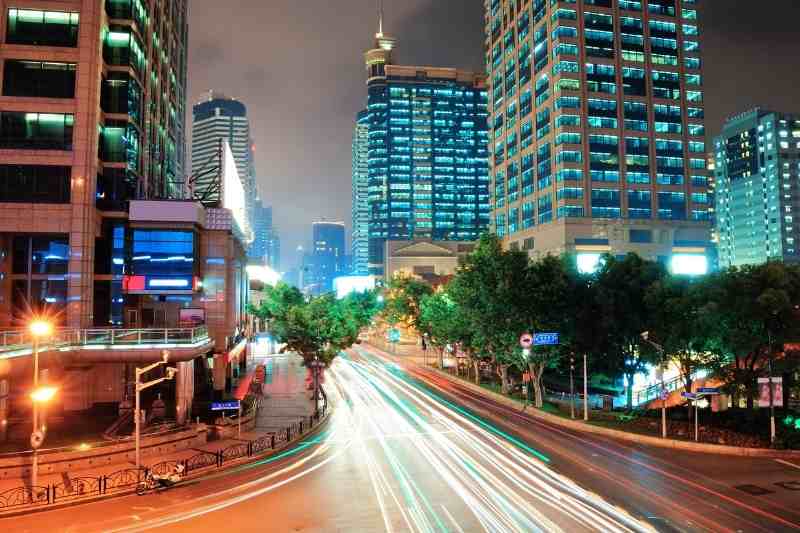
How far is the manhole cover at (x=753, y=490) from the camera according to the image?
24.7 meters

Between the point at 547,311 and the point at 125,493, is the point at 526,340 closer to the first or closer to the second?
the point at 547,311

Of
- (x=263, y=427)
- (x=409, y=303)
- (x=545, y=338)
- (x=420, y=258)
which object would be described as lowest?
(x=263, y=427)

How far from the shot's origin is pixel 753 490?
25.2 meters

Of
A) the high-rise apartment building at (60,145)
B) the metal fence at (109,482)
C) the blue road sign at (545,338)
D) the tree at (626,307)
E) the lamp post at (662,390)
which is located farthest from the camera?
the tree at (626,307)

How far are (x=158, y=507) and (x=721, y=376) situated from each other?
114 ft

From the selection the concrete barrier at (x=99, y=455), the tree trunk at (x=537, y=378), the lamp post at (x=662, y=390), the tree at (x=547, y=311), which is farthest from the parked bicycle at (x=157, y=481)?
the tree trunk at (x=537, y=378)

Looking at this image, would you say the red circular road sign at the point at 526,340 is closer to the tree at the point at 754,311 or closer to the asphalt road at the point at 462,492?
the asphalt road at the point at 462,492

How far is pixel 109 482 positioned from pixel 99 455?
3.59m

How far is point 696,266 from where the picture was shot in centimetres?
11006

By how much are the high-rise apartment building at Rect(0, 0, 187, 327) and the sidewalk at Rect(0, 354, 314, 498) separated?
16.6m

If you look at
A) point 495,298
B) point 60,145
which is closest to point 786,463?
point 495,298

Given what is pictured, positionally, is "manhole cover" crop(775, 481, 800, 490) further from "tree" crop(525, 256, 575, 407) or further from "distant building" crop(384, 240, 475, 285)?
"distant building" crop(384, 240, 475, 285)

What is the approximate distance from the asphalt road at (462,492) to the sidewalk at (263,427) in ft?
11.9

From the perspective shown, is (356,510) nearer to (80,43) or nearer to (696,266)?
(80,43)
